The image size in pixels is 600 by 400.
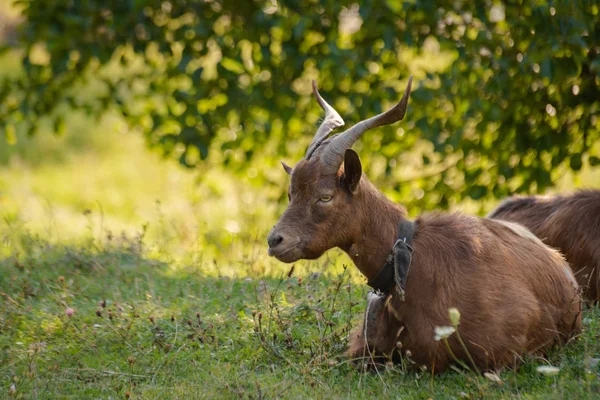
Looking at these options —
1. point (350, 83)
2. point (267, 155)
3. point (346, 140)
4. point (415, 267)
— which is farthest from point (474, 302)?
point (267, 155)

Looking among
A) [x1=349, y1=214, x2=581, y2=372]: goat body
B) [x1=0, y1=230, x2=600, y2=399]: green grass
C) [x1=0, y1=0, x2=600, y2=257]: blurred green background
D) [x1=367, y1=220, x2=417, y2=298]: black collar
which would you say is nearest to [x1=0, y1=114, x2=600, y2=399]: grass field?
[x1=0, y1=230, x2=600, y2=399]: green grass

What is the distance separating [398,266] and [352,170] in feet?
2.00

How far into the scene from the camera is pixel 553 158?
27.0 feet

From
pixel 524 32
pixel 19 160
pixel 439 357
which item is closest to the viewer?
pixel 439 357

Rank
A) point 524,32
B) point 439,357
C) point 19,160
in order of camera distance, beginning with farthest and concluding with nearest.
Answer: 1. point 19,160
2. point 524,32
3. point 439,357

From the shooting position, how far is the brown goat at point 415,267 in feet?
15.5

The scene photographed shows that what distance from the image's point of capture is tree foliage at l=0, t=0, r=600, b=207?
7.81 meters

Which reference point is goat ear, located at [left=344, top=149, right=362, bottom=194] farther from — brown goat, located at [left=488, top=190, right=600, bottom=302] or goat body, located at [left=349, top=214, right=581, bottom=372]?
brown goat, located at [left=488, top=190, right=600, bottom=302]

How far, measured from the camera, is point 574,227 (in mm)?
6285

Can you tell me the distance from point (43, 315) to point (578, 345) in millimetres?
3505

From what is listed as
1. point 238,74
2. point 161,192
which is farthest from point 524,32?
point 161,192

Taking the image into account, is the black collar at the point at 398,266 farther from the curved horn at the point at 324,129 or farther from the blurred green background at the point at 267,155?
the curved horn at the point at 324,129

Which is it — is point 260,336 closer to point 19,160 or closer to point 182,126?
point 182,126

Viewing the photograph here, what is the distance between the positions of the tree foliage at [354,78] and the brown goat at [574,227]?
1.21 m
